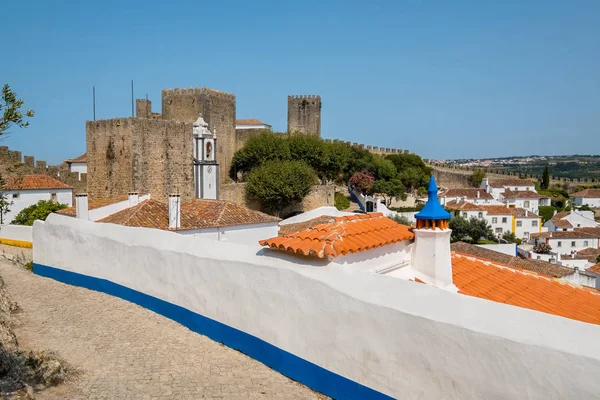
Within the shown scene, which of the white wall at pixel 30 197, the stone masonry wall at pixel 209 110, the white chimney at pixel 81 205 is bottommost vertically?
the white wall at pixel 30 197

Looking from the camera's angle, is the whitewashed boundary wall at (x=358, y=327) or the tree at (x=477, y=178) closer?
the whitewashed boundary wall at (x=358, y=327)

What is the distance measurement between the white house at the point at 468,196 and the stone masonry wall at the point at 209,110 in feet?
78.7

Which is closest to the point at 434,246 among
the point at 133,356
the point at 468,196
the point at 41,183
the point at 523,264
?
the point at 133,356

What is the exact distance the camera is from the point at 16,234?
1599cm

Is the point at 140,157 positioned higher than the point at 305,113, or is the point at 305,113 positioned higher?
the point at 305,113

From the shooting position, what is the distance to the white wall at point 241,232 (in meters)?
13.5

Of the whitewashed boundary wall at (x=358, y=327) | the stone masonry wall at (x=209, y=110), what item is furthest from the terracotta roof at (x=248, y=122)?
the whitewashed boundary wall at (x=358, y=327)

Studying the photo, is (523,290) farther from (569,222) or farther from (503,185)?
(503,185)

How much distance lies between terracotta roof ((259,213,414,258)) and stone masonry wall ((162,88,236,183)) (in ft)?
80.2

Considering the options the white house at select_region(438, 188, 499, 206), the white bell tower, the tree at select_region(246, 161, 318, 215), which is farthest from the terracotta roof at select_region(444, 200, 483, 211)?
the white bell tower

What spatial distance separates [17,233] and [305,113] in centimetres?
2802

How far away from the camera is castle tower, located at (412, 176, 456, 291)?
5984 mm

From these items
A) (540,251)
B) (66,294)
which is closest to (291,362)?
(66,294)

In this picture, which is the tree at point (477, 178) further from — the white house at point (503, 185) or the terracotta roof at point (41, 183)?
the terracotta roof at point (41, 183)
